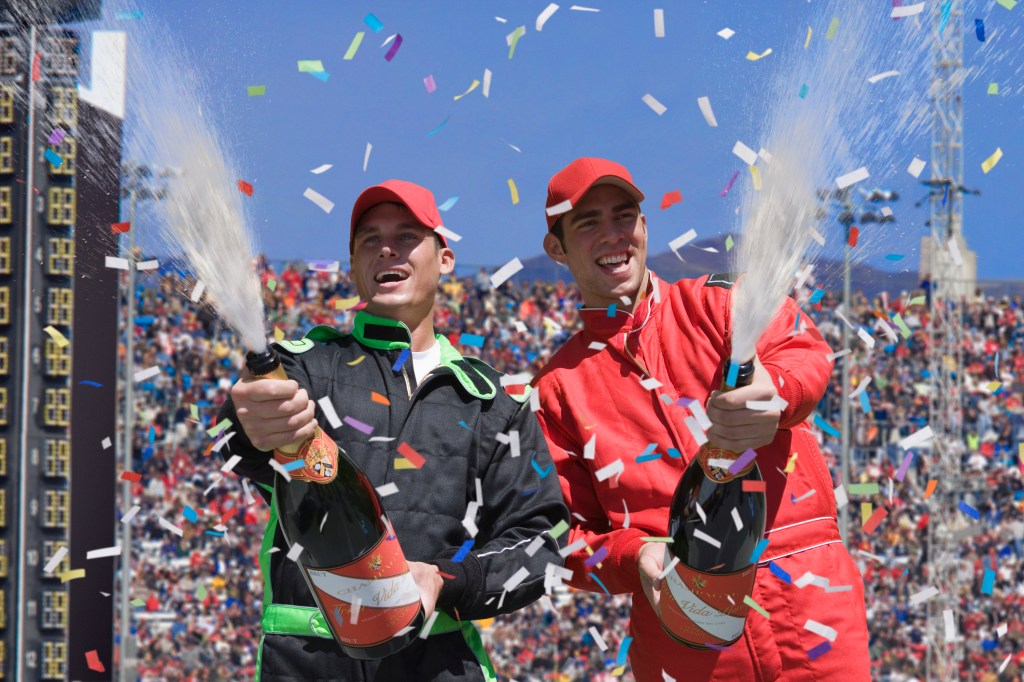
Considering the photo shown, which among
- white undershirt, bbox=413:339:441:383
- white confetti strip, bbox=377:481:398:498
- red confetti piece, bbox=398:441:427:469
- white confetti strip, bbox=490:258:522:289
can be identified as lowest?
white confetti strip, bbox=377:481:398:498

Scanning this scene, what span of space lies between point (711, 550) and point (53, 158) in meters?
6.91

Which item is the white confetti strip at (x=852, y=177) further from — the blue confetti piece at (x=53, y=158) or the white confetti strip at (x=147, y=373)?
the blue confetti piece at (x=53, y=158)

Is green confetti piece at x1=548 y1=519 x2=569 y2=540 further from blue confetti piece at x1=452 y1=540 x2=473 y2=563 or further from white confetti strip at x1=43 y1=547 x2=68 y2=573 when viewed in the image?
white confetti strip at x1=43 y1=547 x2=68 y2=573

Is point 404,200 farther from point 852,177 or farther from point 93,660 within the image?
point 93,660

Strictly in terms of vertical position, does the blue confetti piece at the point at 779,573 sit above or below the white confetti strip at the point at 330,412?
below

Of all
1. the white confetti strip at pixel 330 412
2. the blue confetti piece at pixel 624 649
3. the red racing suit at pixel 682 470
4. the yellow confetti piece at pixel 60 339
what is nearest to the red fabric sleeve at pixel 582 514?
the red racing suit at pixel 682 470

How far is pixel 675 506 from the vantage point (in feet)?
7.80

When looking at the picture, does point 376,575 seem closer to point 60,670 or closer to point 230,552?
point 60,670

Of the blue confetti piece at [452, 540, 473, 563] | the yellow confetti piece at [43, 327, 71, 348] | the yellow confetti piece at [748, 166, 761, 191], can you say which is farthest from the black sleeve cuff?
the yellow confetti piece at [43, 327, 71, 348]

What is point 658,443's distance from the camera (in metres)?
2.90

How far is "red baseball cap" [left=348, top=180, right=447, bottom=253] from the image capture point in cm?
286

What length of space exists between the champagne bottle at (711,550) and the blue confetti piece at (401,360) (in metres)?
0.78

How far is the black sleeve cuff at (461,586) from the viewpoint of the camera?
2.47 m

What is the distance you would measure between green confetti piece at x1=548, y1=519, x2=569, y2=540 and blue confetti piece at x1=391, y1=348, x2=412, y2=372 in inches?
21.1
